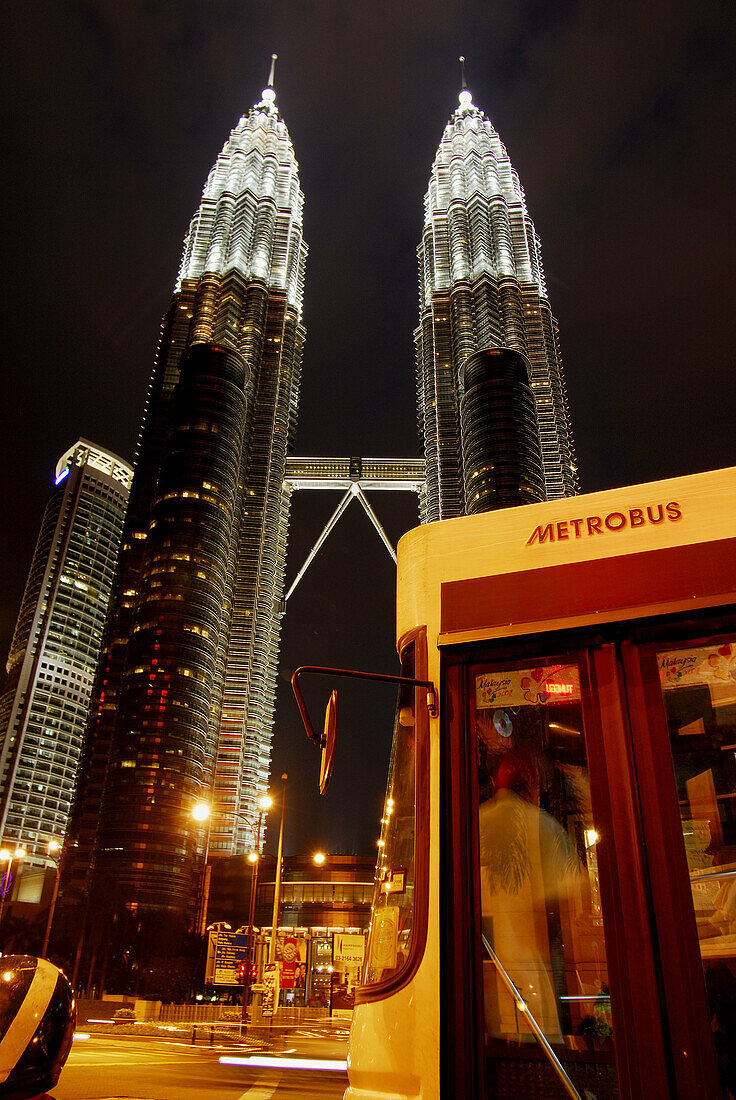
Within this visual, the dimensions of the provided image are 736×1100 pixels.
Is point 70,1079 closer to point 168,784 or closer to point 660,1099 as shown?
point 660,1099

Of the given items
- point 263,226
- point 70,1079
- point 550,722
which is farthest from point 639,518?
point 263,226

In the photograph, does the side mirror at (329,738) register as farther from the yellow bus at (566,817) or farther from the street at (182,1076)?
the street at (182,1076)

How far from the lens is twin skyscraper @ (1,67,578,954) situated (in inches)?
3241

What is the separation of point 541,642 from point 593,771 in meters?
0.52

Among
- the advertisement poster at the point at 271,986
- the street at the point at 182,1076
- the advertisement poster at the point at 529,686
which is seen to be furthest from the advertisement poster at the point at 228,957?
the advertisement poster at the point at 529,686

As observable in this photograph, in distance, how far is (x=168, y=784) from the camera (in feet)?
267

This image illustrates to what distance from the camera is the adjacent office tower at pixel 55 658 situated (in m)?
140

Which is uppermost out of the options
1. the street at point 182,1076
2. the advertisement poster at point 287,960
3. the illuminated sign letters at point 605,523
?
the illuminated sign letters at point 605,523

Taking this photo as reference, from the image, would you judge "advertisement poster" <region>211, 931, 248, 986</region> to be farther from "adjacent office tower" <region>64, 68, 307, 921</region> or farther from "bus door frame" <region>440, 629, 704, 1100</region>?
"adjacent office tower" <region>64, 68, 307, 921</region>

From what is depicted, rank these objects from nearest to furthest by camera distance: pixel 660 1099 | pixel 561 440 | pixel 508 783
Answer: pixel 660 1099 < pixel 508 783 < pixel 561 440

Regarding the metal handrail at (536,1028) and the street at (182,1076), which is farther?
the street at (182,1076)

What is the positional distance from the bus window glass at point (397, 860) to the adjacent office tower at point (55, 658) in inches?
5954

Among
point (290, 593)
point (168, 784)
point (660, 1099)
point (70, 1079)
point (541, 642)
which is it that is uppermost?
point (290, 593)

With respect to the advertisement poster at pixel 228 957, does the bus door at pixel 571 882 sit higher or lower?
higher
